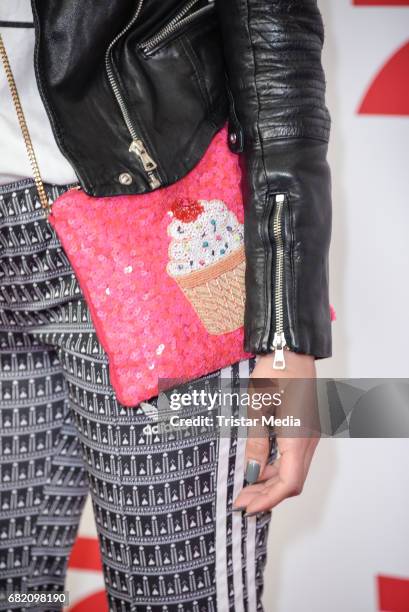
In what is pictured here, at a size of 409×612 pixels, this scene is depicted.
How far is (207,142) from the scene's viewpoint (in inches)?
27.6

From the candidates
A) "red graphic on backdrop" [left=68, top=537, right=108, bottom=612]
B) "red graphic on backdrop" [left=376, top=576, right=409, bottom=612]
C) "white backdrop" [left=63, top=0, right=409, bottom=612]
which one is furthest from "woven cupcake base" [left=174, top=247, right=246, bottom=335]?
"red graphic on backdrop" [left=68, top=537, right=108, bottom=612]

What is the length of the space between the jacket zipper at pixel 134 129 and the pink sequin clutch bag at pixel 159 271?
2cm

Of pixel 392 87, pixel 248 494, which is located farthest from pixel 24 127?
pixel 392 87

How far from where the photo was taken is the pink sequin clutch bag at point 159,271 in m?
0.66

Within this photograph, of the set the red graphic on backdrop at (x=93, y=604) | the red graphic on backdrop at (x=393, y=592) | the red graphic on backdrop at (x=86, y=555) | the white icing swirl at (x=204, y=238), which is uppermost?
the white icing swirl at (x=204, y=238)

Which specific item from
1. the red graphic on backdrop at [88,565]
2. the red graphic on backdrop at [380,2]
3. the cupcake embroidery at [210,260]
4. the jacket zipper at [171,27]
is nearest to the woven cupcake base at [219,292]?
the cupcake embroidery at [210,260]

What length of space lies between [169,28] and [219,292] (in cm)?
27

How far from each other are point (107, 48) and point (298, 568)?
1054mm

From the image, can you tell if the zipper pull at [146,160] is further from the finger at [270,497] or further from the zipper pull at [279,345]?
the finger at [270,497]

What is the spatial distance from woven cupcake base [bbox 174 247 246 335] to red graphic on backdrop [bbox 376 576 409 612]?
2.65 feet

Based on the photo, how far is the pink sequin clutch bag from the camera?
0.66 metres

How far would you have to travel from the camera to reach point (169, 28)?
2.24 ft

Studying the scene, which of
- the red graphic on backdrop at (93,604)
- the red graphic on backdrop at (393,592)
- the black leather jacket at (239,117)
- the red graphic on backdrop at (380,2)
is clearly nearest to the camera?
the black leather jacket at (239,117)

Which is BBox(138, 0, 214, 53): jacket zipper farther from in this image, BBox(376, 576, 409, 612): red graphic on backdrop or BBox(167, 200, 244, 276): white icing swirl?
BBox(376, 576, 409, 612): red graphic on backdrop
